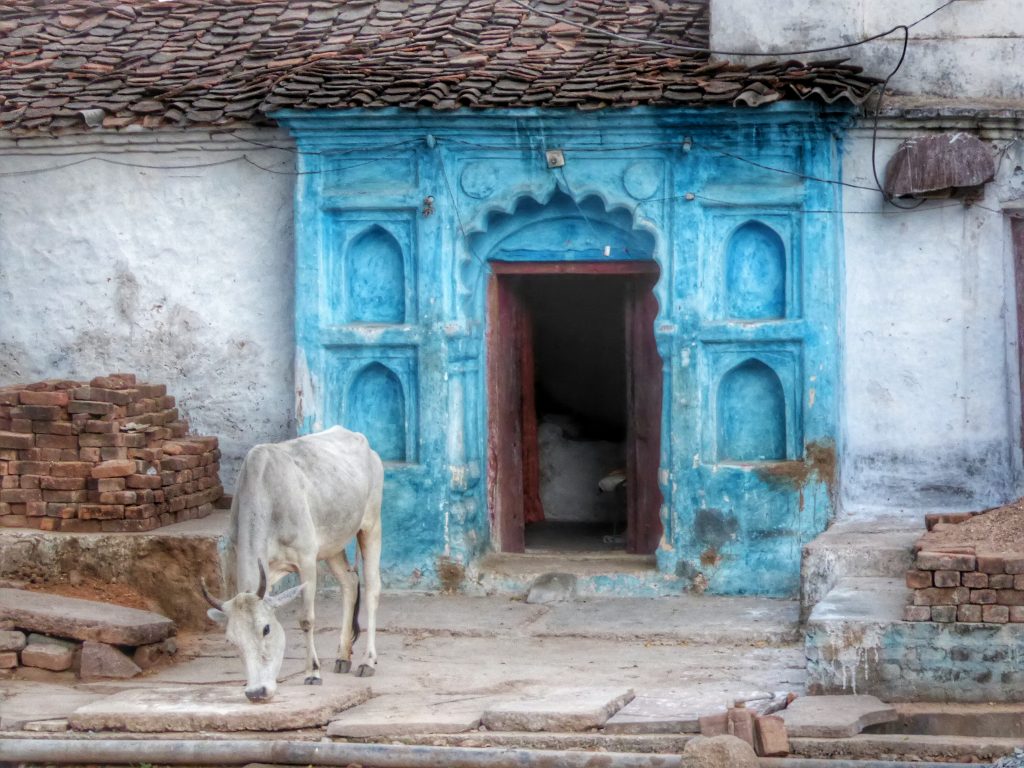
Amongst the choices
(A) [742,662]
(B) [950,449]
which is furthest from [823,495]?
A: (A) [742,662]

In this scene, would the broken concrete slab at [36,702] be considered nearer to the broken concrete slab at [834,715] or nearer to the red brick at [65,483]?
the red brick at [65,483]

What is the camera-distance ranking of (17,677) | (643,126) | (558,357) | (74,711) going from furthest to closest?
1. (558,357)
2. (643,126)
3. (17,677)
4. (74,711)

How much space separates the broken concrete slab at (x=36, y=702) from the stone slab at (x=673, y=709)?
281 cm

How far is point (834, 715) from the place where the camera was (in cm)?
796

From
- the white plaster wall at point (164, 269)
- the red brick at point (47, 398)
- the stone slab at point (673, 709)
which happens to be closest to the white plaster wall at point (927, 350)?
the stone slab at point (673, 709)

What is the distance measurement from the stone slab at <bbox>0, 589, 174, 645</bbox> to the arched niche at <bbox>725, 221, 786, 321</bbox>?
423 centimetres

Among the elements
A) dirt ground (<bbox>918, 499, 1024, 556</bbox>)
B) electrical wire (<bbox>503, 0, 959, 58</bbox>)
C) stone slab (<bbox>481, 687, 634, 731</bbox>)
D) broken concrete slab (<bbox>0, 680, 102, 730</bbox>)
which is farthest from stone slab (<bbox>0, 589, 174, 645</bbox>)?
electrical wire (<bbox>503, 0, 959, 58</bbox>)

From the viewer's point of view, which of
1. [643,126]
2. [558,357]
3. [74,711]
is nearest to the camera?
[74,711]

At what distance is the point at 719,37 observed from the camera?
1184 cm

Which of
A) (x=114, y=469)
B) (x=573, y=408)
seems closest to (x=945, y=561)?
(x=114, y=469)

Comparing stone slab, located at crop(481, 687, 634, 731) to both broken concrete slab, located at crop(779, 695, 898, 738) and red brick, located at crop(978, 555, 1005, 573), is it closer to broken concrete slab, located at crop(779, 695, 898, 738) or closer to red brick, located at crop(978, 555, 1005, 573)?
broken concrete slab, located at crop(779, 695, 898, 738)

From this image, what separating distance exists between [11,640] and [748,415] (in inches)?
193

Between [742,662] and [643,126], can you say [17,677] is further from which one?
[643,126]

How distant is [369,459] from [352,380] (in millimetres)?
1688
